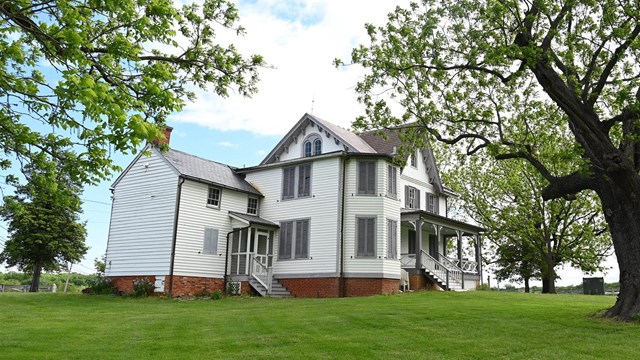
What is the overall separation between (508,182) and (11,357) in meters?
33.7

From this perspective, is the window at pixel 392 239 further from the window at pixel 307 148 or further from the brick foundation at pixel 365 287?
the window at pixel 307 148

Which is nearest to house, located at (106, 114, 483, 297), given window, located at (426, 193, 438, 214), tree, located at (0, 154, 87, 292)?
window, located at (426, 193, 438, 214)

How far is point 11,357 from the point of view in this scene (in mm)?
8719

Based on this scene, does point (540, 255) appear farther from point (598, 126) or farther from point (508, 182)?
point (598, 126)

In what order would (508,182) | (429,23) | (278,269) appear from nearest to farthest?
(429,23)
(278,269)
(508,182)

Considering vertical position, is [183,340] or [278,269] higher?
[278,269]

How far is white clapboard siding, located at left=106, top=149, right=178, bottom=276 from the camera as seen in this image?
23297 mm

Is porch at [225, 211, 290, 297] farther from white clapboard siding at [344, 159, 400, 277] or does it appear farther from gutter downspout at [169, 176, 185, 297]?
white clapboard siding at [344, 159, 400, 277]

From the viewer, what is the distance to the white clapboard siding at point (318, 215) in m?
23.8

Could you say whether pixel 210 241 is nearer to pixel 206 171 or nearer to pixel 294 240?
pixel 206 171

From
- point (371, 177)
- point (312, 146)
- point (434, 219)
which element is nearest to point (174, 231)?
point (312, 146)

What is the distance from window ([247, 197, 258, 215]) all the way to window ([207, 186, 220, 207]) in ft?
6.75

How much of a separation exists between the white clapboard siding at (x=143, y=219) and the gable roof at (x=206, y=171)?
575 millimetres

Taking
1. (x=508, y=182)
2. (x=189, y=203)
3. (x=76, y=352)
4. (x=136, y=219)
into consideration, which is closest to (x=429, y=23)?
(x=76, y=352)
